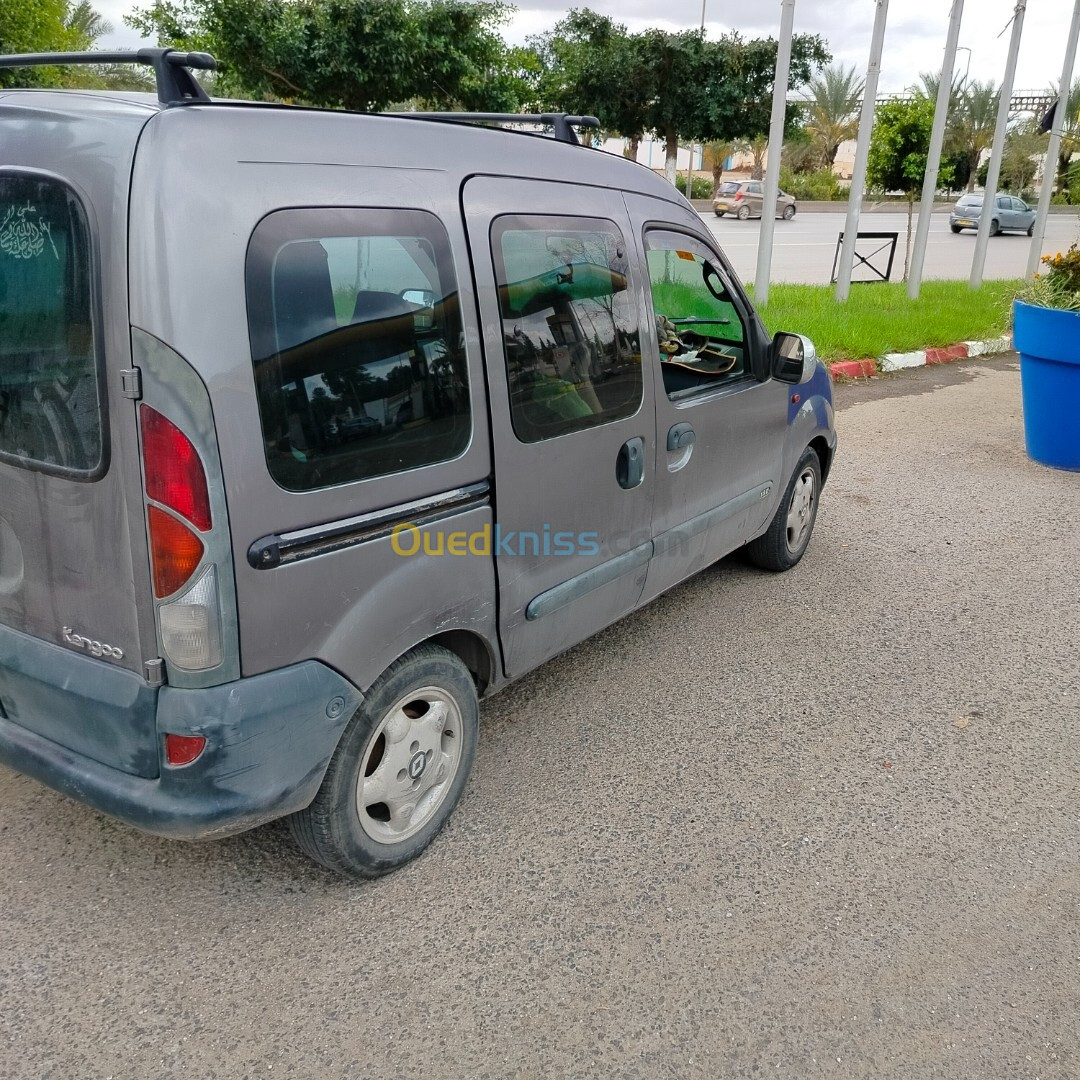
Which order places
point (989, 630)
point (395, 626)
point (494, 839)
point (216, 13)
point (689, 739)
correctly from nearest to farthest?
point (395, 626)
point (494, 839)
point (689, 739)
point (989, 630)
point (216, 13)

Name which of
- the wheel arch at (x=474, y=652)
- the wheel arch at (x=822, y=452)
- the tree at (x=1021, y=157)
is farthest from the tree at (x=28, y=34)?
the tree at (x=1021, y=157)

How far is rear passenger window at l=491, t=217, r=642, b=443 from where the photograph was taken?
9.12ft

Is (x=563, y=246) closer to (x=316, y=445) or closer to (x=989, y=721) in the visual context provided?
(x=316, y=445)

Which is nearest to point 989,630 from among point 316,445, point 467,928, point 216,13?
point 467,928

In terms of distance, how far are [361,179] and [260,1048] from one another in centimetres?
203

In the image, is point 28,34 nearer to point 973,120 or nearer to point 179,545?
point 179,545

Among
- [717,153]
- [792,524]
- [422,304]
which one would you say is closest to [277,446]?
[422,304]

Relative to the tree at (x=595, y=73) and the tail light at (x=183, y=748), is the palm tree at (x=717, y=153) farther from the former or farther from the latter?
the tail light at (x=183, y=748)

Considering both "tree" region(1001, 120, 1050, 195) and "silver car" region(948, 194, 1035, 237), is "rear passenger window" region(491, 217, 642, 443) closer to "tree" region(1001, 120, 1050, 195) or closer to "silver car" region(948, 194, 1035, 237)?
"silver car" region(948, 194, 1035, 237)

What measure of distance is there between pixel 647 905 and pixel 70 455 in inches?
73.7

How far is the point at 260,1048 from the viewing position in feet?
7.17

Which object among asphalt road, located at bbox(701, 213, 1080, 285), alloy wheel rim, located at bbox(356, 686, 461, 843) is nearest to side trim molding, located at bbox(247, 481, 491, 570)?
alloy wheel rim, located at bbox(356, 686, 461, 843)

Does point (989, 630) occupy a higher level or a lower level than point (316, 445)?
lower

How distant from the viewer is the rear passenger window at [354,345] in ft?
7.04
